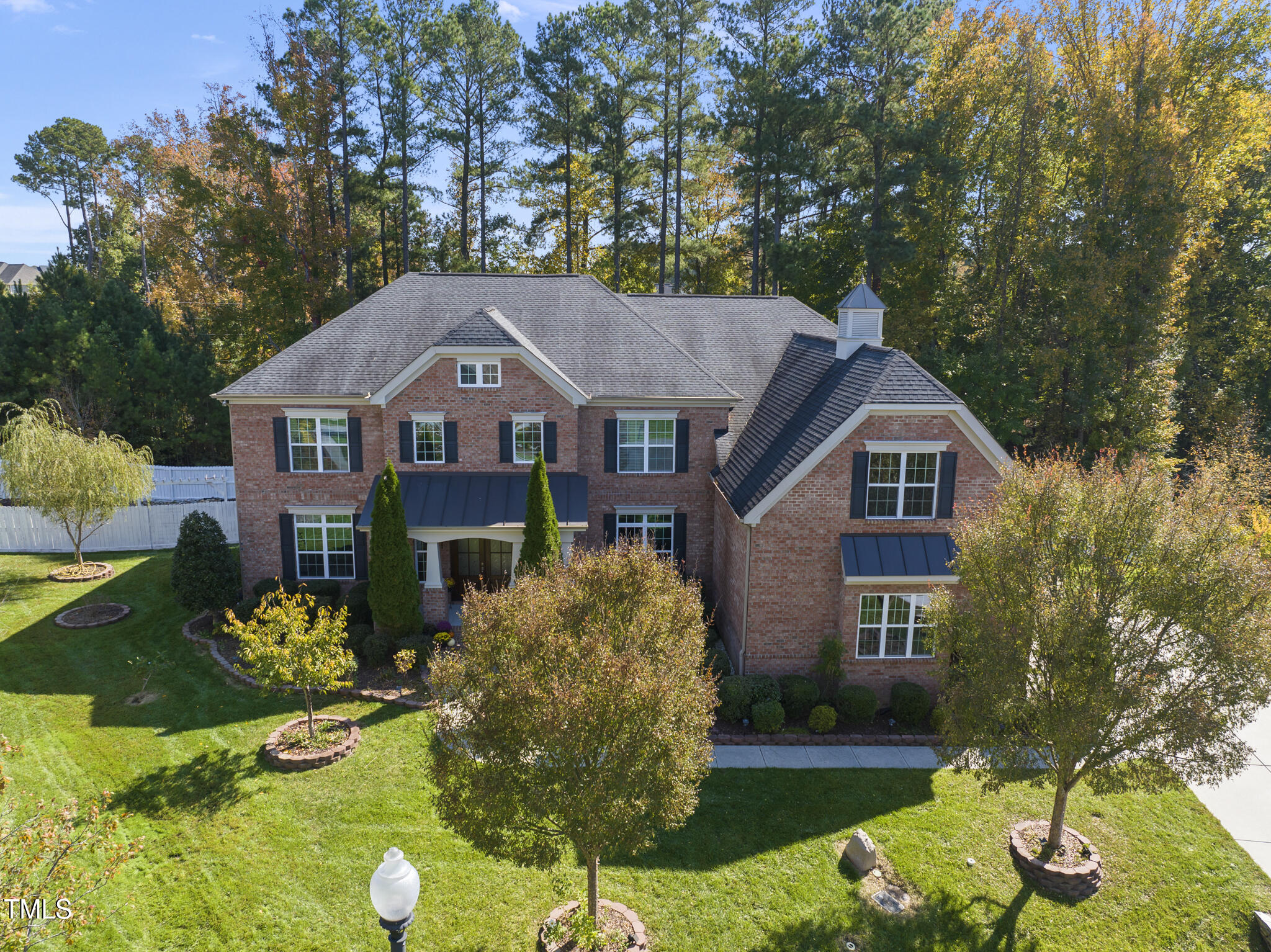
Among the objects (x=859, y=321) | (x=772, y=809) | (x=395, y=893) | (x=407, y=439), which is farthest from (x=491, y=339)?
(x=395, y=893)

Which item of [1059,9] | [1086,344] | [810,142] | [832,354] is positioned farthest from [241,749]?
[1059,9]

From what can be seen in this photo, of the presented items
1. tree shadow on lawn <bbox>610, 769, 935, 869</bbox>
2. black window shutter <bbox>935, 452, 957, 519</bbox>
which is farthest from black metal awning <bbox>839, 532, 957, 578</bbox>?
tree shadow on lawn <bbox>610, 769, 935, 869</bbox>

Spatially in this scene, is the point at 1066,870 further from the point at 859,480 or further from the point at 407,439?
the point at 407,439

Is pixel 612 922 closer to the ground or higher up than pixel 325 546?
closer to the ground

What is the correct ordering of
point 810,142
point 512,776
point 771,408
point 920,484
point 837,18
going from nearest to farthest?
point 512,776 → point 920,484 → point 771,408 → point 837,18 → point 810,142

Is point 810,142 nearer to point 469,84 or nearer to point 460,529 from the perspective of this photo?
point 469,84

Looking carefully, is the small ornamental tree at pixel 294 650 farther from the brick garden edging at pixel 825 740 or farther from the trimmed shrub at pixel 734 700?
the brick garden edging at pixel 825 740
